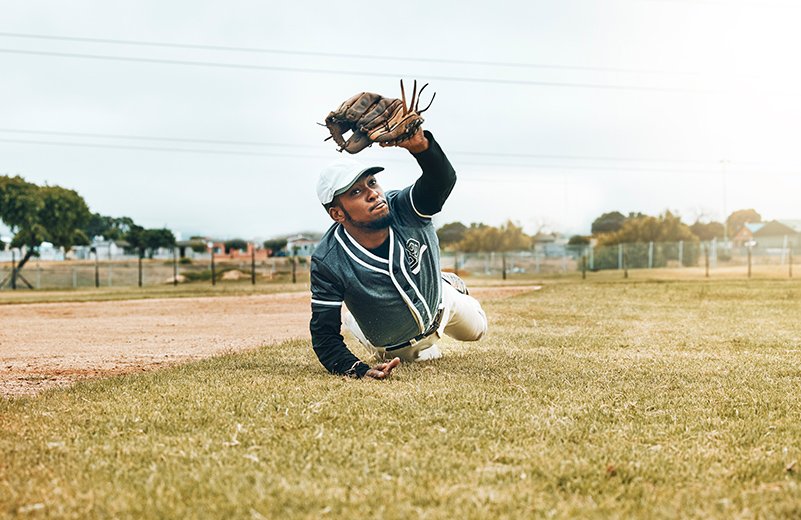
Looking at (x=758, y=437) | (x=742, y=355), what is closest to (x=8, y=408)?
(x=758, y=437)

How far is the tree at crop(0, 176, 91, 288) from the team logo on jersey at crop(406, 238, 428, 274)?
5648 cm

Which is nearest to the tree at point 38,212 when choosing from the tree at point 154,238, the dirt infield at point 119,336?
the tree at point 154,238

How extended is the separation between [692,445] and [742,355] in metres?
4.47

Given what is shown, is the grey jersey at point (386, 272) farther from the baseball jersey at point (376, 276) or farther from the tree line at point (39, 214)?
the tree line at point (39, 214)

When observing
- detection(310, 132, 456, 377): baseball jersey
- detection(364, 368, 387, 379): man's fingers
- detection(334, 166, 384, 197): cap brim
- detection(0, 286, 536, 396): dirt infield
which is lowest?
detection(0, 286, 536, 396): dirt infield

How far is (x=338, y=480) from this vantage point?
345 centimetres

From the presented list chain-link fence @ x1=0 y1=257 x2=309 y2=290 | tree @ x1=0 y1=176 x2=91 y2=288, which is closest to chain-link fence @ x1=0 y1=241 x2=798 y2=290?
chain-link fence @ x1=0 y1=257 x2=309 y2=290

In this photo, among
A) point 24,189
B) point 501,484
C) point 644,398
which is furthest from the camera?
point 24,189

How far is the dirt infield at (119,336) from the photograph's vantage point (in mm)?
7840

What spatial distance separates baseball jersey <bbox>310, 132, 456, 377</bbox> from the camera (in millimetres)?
6117

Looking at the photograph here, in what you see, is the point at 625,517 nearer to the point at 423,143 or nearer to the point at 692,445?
the point at 692,445

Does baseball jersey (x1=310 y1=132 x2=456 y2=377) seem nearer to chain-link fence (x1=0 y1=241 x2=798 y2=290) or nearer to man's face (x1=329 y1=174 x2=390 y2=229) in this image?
man's face (x1=329 y1=174 x2=390 y2=229)

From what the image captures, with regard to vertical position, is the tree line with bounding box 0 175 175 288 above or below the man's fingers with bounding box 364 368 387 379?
above

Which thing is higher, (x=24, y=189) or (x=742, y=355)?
(x=24, y=189)
